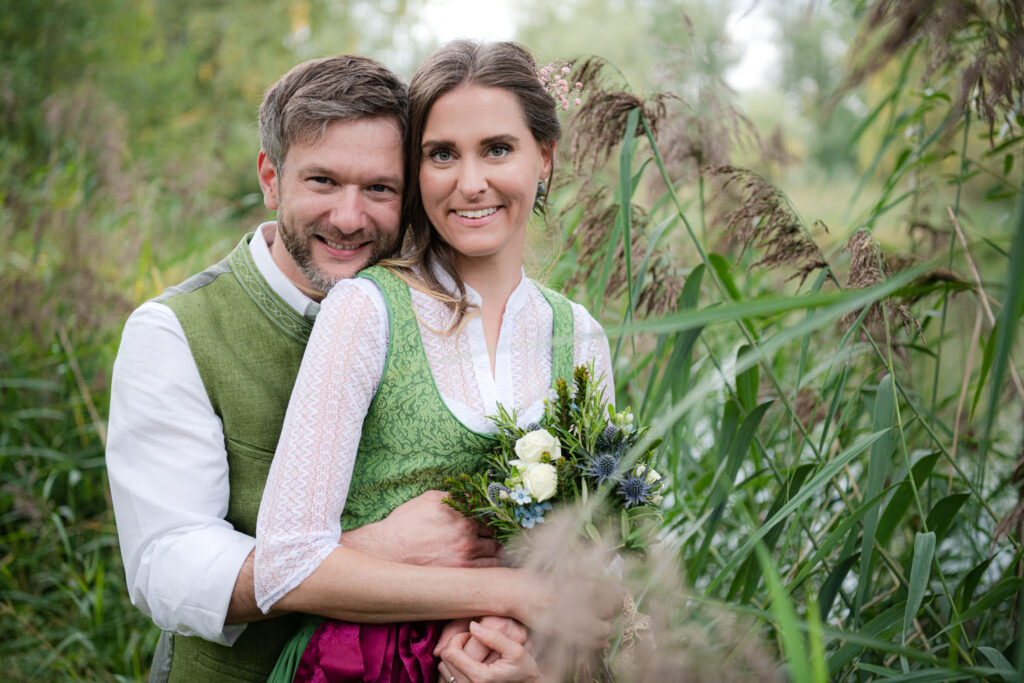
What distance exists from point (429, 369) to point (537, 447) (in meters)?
0.30

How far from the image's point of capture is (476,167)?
5.63ft

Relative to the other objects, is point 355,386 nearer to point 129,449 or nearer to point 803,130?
point 129,449

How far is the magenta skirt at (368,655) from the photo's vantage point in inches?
61.4

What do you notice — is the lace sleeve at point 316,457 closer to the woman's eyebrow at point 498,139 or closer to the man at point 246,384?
the man at point 246,384

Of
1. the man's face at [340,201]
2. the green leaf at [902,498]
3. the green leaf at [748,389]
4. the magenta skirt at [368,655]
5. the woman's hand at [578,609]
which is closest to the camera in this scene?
the woman's hand at [578,609]

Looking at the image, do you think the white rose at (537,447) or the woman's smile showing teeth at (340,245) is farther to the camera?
the woman's smile showing teeth at (340,245)

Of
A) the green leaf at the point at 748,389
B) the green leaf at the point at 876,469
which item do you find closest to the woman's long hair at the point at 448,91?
the green leaf at the point at 748,389

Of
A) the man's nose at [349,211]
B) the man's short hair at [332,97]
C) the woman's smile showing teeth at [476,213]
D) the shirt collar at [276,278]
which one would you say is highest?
the man's short hair at [332,97]

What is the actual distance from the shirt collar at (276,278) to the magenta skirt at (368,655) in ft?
2.50

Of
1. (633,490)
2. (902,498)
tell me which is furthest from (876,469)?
(633,490)

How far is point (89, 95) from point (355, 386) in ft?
12.8

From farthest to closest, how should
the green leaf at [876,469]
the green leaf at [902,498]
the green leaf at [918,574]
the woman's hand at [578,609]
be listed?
Result: the green leaf at [902,498]
the green leaf at [876,469]
the green leaf at [918,574]
the woman's hand at [578,609]

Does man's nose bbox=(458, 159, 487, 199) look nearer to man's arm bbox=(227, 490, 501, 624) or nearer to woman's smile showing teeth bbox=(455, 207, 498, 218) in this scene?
woman's smile showing teeth bbox=(455, 207, 498, 218)

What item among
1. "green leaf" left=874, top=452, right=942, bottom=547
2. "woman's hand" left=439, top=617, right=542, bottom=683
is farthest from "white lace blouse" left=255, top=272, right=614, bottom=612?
"green leaf" left=874, top=452, right=942, bottom=547
